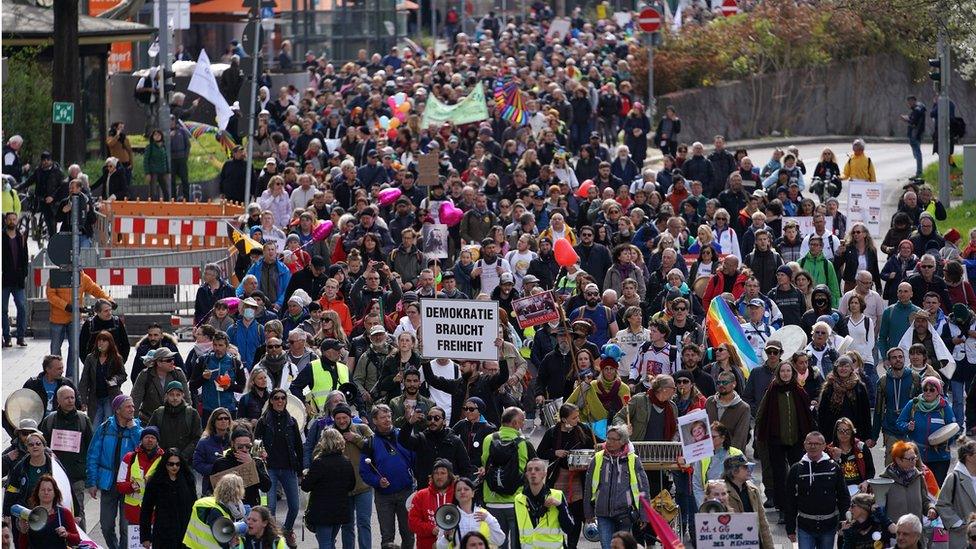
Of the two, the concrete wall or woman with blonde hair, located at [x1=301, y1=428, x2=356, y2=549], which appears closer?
woman with blonde hair, located at [x1=301, y1=428, x2=356, y2=549]

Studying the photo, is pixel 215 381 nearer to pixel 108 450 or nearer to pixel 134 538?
pixel 108 450

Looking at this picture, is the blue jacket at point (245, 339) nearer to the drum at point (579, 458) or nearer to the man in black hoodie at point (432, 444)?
the man in black hoodie at point (432, 444)

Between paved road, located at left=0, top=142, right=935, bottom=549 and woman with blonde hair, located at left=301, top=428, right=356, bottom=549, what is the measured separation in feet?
3.84

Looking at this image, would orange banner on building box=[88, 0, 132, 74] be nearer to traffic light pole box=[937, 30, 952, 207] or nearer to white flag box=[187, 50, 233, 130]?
white flag box=[187, 50, 233, 130]

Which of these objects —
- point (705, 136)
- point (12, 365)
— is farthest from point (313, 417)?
point (705, 136)

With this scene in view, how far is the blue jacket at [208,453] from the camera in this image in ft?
51.1

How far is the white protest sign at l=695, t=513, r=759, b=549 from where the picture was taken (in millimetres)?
13977

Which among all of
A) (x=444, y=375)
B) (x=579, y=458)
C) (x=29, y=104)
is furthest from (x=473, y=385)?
(x=29, y=104)

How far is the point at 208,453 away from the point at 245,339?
14.9 ft

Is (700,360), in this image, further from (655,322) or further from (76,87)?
(76,87)

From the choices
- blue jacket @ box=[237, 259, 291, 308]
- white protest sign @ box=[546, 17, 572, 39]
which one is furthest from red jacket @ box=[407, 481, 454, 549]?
white protest sign @ box=[546, 17, 572, 39]

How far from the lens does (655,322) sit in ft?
61.7

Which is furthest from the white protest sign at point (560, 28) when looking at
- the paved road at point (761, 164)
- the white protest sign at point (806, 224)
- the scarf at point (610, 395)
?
the scarf at point (610, 395)

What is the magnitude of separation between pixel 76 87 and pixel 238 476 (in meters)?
23.4
